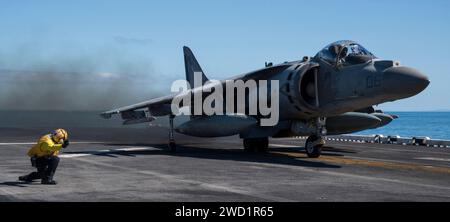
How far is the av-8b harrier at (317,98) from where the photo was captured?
1703 centimetres

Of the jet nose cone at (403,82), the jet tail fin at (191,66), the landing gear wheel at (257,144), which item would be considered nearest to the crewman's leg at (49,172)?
the jet nose cone at (403,82)

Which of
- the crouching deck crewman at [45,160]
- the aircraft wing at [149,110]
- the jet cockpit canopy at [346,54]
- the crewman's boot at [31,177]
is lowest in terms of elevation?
the crewman's boot at [31,177]

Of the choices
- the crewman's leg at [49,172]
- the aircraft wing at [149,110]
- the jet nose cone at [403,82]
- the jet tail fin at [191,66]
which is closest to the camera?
the crewman's leg at [49,172]

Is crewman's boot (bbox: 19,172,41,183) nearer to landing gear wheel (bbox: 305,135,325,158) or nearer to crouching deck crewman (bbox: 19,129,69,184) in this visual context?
crouching deck crewman (bbox: 19,129,69,184)

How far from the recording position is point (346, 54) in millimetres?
18719

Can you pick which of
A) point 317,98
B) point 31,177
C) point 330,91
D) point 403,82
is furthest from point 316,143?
point 31,177

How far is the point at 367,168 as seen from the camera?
Result: 57.4ft

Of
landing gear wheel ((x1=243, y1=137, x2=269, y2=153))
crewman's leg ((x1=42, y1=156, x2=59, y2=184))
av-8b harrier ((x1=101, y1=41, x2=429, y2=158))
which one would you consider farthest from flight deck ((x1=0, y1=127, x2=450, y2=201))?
landing gear wheel ((x1=243, y1=137, x2=269, y2=153))

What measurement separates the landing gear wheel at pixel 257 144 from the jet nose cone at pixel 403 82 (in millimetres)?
8312

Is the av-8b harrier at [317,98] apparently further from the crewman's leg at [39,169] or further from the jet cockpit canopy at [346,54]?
the crewman's leg at [39,169]

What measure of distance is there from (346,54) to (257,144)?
7.10 m
